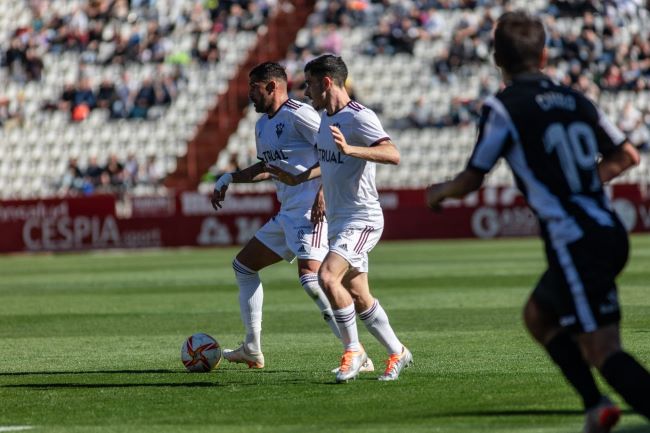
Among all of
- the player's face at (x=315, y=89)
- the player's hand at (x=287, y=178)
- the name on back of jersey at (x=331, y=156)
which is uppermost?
the player's face at (x=315, y=89)

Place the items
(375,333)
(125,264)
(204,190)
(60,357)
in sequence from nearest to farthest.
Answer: (375,333), (60,357), (125,264), (204,190)

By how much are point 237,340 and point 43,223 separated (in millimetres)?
20756

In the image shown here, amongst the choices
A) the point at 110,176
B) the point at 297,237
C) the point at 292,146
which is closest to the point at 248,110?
the point at 110,176

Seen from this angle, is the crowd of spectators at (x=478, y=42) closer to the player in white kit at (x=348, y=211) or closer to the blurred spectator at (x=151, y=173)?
the blurred spectator at (x=151, y=173)

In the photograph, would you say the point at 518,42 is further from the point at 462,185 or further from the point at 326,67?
the point at 326,67

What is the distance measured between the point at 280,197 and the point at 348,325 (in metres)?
1.73

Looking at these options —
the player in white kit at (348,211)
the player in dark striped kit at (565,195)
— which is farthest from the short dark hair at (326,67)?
the player in dark striped kit at (565,195)

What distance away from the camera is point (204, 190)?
115ft

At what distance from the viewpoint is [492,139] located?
6059 mm

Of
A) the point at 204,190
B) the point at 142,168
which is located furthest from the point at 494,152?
the point at 142,168

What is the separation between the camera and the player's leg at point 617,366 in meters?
5.70

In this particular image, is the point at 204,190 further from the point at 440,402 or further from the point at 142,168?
the point at 440,402

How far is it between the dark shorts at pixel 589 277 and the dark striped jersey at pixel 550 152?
0.07 meters

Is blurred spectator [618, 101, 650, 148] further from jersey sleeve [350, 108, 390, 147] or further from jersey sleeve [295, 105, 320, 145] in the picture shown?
jersey sleeve [350, 108, 390, 147]
